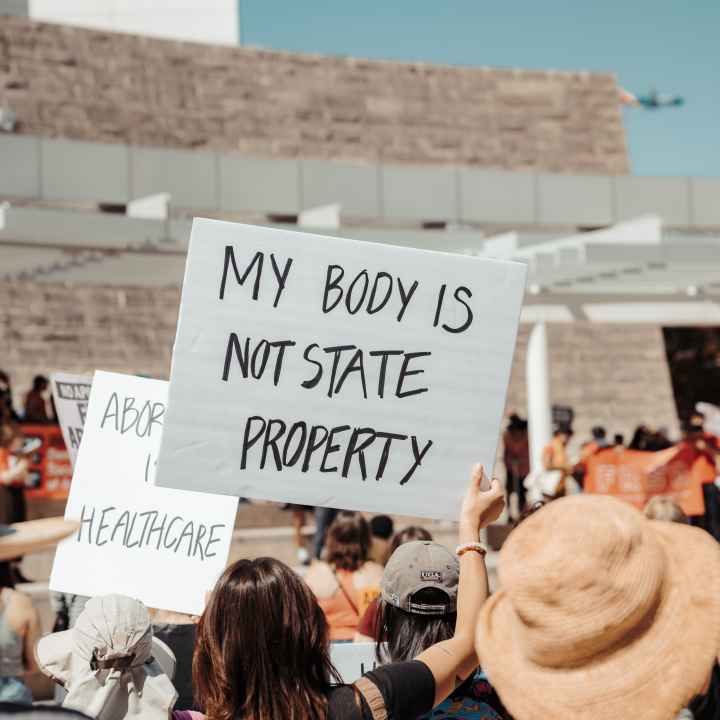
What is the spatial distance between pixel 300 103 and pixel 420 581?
77.8ft

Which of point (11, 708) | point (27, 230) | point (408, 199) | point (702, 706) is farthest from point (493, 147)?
point (11, 708)

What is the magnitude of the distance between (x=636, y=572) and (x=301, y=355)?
119 cm

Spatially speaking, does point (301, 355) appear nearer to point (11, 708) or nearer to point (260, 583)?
point (260, 583)

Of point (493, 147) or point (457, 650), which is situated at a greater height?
point (493, 147)

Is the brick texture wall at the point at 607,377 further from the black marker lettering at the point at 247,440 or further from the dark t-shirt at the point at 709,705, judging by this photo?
the black marker lettering at the point at 247,440

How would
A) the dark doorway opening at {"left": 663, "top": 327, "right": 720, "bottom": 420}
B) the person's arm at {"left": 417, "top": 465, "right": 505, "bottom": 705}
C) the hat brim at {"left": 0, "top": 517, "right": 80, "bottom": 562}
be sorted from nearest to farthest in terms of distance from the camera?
the hat brim at {"left": 0, "top": 517, "right": 80, "bottom": 562}
the person's arm at {"left": 417, "top": 465, "right": 505, "bottom": 705}
the dark doorway opening at {"left": 663, "top": 327, "right": 720, "bottom": 420}

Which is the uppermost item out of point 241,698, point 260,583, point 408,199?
point 408,199

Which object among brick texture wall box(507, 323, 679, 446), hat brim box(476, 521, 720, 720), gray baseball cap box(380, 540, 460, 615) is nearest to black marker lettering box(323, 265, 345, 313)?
gray baseball cap box(380, 540, 460, 615)

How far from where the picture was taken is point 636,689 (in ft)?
6.84

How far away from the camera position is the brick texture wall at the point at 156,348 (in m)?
20.4

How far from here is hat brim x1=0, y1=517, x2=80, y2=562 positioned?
1.72m

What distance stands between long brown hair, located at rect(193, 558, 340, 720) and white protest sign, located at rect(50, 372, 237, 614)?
149cm

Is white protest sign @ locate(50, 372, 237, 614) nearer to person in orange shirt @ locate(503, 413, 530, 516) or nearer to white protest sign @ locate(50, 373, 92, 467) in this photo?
white protest sign @ locate(50, 373, 92, 467)

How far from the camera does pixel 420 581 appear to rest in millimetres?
2910
